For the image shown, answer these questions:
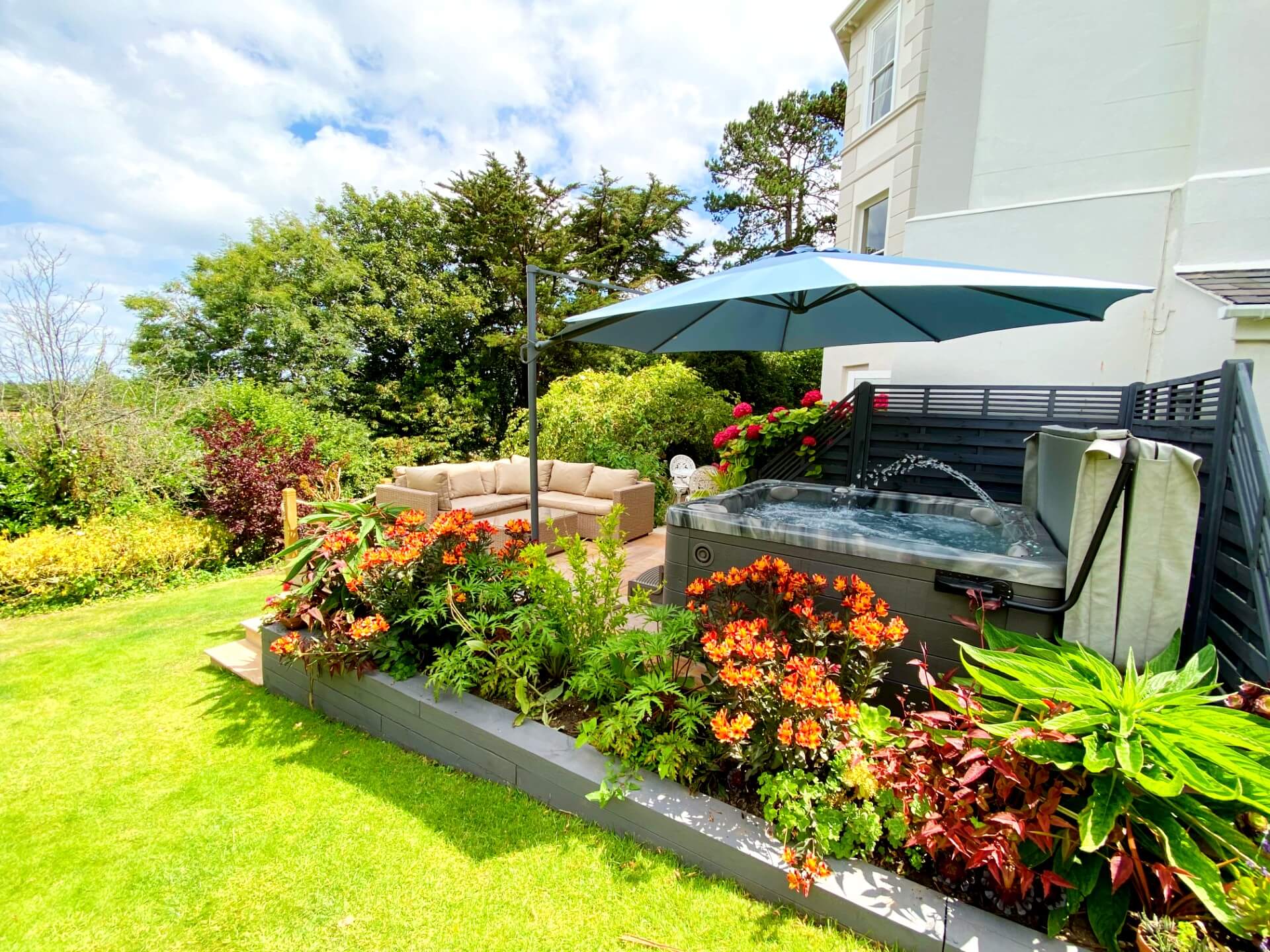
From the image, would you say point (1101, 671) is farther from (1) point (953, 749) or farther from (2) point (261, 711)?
(2) point (261, 711)

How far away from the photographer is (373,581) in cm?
296

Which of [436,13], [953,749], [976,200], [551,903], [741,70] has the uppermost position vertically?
[741,70]

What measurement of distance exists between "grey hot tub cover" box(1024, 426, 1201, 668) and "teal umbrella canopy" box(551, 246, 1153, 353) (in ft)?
2.67

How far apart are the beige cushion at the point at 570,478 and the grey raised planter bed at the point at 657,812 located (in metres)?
4.56

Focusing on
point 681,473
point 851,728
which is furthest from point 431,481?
point 851,728

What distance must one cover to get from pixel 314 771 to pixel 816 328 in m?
4.48

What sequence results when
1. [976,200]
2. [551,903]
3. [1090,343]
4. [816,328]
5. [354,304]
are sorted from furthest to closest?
[354,304]
[976,200]
[1090,343]
[816,328]
[551,903]

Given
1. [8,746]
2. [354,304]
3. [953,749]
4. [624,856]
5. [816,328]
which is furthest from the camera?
[354,304]

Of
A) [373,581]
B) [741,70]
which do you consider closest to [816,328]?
[373,581]

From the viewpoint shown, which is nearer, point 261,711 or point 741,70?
point 261,711

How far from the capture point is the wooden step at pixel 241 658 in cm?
361

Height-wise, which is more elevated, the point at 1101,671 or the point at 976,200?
the point at 976,200

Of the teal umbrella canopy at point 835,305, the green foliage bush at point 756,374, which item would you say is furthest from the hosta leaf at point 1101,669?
the green foliage bush at point 756,374

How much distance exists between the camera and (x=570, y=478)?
7.52 meters
